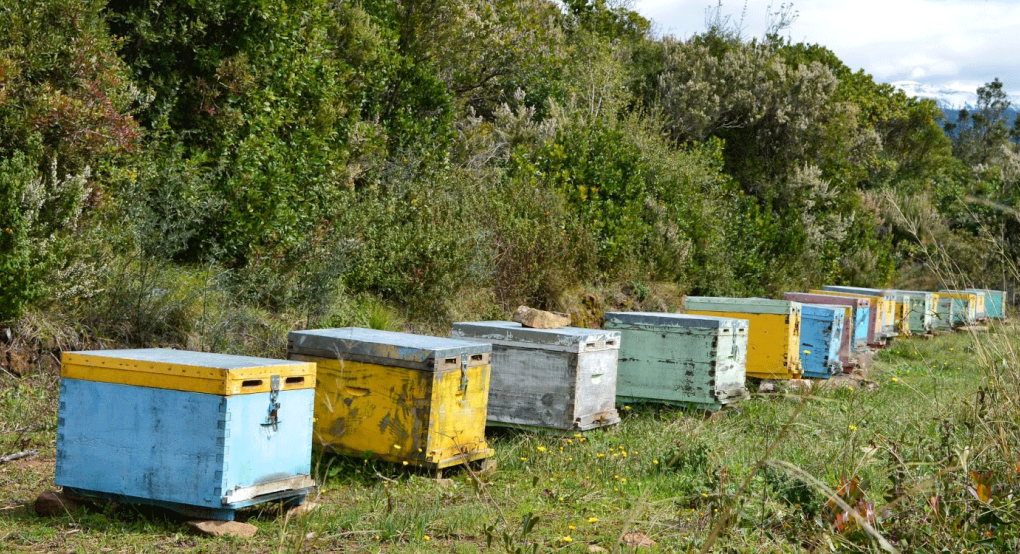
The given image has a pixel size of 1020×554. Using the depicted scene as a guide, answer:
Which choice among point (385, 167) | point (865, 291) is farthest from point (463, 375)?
point (865, 291)

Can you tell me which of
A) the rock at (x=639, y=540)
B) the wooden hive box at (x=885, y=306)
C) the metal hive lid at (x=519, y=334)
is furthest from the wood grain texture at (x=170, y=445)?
the wooden hive box at (x=885, y=306)

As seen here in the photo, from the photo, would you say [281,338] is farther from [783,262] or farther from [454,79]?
[783,262]

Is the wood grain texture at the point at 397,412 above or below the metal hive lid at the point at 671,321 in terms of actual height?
below

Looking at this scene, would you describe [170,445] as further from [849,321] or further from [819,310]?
[849,321]

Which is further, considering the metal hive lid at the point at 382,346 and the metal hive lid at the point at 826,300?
the metal hive lid at the point at 826,300

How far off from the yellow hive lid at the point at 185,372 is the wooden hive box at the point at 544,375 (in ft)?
7.80

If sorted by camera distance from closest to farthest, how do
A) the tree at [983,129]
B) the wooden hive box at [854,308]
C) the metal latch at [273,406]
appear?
the metal latch at [273,406] → the wooden hive box at [854,308] → the tree at [983,129]

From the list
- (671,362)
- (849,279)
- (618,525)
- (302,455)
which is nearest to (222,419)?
(302,455)

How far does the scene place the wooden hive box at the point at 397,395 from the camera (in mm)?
5605

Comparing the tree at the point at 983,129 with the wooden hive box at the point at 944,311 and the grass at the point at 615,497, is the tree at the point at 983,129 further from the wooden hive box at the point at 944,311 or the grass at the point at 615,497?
the grass at the point at 615,497

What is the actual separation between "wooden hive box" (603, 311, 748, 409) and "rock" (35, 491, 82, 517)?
16.2 feet

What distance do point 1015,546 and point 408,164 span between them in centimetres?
897

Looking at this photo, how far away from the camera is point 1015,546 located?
12.2 ft

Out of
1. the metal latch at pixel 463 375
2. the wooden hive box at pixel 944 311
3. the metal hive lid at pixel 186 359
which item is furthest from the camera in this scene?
the wooden hive box at pixel 944 311
